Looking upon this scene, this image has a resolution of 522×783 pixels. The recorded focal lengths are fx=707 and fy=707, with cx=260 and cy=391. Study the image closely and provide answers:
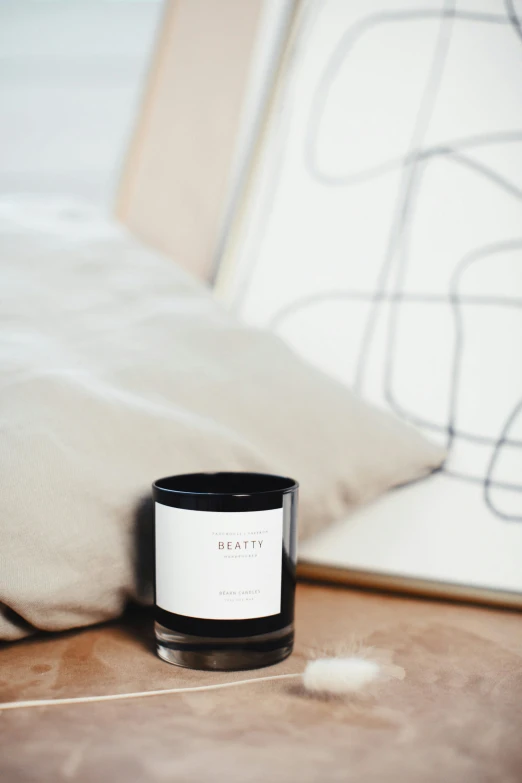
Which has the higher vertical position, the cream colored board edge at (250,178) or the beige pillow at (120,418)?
the cream colored board edge at (250,178)

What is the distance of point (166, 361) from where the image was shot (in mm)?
563

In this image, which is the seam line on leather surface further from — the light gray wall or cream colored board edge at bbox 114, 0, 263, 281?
the light gray wall

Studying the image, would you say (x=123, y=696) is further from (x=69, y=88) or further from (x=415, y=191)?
(x=69, y=88)

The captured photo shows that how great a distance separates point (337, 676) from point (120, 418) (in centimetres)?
22

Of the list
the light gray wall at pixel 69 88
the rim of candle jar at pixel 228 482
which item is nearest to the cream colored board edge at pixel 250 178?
the rim of candle jar at pixel 228 482

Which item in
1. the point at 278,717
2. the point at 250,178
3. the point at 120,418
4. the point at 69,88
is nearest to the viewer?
the point at 278,717

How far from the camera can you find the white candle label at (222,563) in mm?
427

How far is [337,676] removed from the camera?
0.41m

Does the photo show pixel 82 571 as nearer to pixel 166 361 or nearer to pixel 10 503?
pixel 10 503

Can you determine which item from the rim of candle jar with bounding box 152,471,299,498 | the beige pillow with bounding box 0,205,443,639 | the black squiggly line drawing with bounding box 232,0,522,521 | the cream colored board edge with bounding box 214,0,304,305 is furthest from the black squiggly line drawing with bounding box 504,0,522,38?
the rim of candle jar with bounding box 152,471,299,498

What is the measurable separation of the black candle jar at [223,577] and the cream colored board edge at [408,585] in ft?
0.49

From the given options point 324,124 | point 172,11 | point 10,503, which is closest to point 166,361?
point 10,503

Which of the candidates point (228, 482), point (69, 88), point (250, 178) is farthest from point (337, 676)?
point (69, 88)

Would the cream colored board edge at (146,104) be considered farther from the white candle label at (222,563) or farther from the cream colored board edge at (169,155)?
the white candle label at (222,563)
